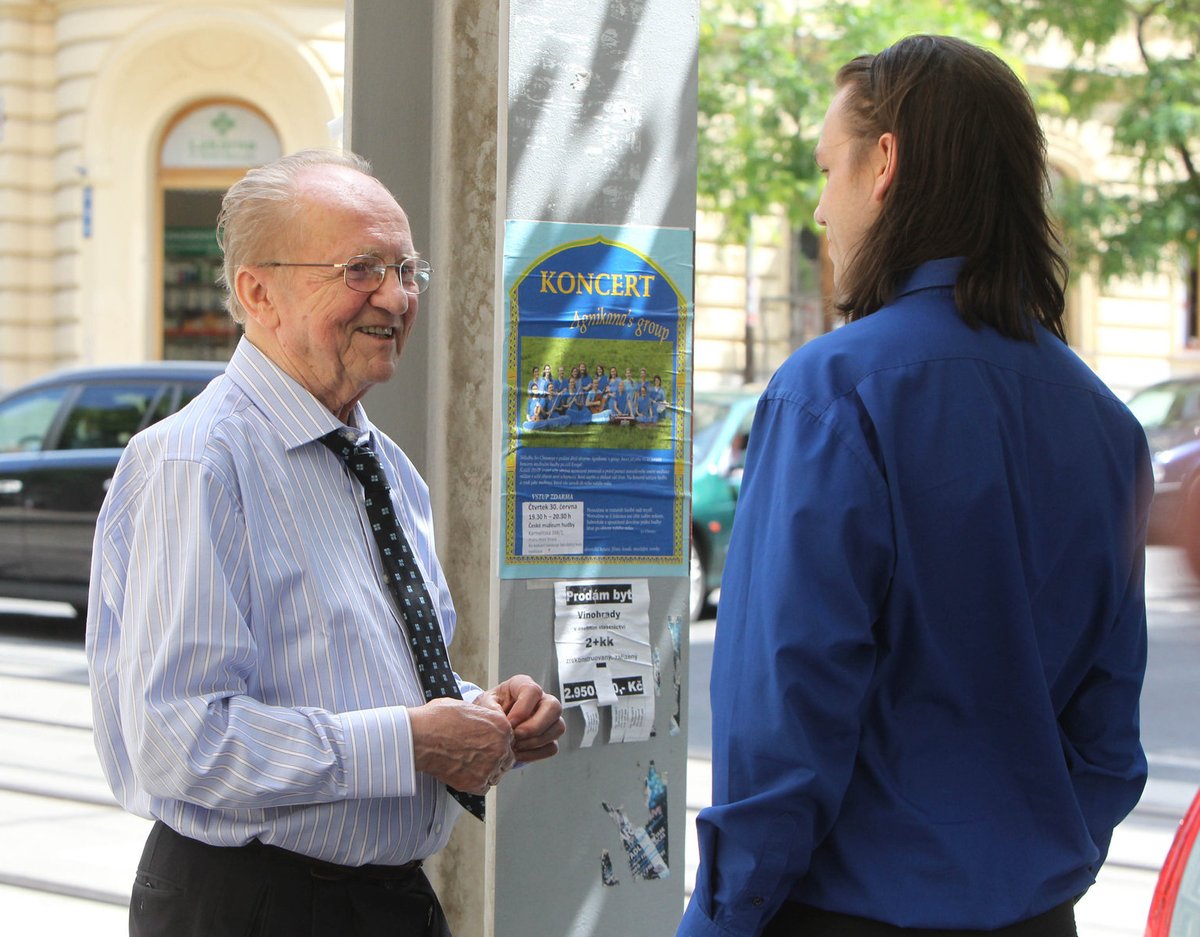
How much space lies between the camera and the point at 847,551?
1785 mm

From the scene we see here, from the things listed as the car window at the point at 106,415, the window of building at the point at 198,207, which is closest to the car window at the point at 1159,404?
the car window at the point at 106,415

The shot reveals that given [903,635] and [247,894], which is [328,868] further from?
[903,635]

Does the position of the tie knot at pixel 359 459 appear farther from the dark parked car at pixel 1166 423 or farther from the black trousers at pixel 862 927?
the dark parked car at pixel 1166 423

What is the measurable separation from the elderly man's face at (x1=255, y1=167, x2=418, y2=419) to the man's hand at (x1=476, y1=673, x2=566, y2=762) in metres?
0.52

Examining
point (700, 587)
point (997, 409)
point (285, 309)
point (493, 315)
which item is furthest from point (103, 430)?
point (997, 409)

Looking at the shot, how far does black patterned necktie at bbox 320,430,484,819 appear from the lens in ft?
7.89

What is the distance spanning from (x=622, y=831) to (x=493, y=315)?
1.15m

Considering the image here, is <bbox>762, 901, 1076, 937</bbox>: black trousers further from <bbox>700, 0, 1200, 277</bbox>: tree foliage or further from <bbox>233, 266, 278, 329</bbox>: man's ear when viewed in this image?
<bbox>700, 0, 1200, 277</bbox>: tree foliage

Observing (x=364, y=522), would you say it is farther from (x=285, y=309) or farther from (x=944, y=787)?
(x=944, y=787)

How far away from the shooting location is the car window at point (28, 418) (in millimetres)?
10773

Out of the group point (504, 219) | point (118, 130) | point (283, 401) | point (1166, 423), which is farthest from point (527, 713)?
point (118, 130)

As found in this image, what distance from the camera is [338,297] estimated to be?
2.40 metres

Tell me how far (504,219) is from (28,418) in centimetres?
856

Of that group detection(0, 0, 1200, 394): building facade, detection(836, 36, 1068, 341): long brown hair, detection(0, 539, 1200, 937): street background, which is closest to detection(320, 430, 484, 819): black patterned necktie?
detection(836, 36, 1068, 341): long brown hair
